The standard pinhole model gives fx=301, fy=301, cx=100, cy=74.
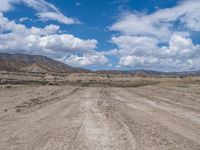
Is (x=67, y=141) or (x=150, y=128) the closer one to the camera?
(x=67, y=141)

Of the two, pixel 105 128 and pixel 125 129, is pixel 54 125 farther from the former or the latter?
pixel 125 129

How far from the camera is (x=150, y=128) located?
11.2 meters

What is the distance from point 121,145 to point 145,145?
2.28ft

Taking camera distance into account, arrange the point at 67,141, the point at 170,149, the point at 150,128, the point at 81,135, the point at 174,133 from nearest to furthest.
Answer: the point at 170,149, the point at 67,141, the point at 81,135, the point at 174,133, the point at 150,128

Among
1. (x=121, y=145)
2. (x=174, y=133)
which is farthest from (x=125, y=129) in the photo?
(x=121, y=145)

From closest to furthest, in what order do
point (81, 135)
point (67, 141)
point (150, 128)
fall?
point (67, 141) < point (81, 135) < point (150, 128)

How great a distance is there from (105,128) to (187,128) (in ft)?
10.5

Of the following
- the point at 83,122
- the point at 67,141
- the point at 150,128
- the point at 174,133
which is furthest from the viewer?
the point at 83,122

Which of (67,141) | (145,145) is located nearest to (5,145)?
(67,141)

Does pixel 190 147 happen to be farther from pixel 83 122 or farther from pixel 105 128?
pixel 83 122

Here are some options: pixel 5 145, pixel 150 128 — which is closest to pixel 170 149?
pixel 150 128

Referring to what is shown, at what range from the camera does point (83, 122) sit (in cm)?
1229

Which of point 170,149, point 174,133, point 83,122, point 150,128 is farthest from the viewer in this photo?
point 83,122

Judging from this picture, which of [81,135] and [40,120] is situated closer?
[81,135]
